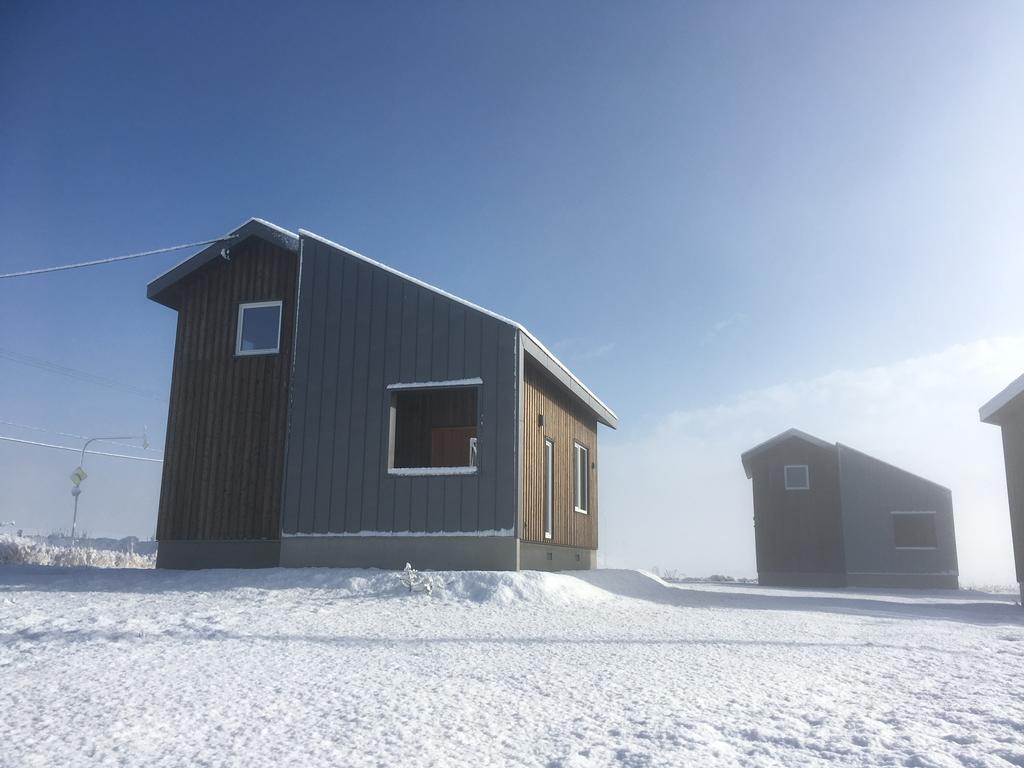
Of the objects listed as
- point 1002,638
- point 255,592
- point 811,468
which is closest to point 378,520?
point 255,592

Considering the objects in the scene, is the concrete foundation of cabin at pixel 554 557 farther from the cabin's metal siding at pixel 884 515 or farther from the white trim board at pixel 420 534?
the cabin's metal siding at pixel 884 515

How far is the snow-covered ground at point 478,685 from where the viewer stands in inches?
136

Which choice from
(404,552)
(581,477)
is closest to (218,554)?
(404,552)

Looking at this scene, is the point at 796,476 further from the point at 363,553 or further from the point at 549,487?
the point at 363,553

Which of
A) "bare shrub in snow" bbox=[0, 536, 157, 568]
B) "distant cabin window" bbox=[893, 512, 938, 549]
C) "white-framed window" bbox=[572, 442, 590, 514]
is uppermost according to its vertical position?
"white-framed window" bbox=[572, 442, 590, 514]

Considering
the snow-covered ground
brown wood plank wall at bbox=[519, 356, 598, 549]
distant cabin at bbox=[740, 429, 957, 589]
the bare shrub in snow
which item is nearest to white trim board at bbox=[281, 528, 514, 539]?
brown wood plank wall at bbox=[519, 356, 598, 549]

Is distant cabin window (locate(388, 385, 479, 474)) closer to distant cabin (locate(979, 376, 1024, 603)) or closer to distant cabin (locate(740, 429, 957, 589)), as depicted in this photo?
distant cabin (locate(979, 376, 1024, 603))

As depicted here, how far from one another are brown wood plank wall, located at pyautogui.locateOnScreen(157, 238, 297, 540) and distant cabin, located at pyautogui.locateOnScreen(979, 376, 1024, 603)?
43.2 ft

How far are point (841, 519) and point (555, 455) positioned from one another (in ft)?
45.0

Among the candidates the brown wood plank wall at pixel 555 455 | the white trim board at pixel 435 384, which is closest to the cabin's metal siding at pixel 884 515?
the brown wood plank wall at pixel 555 455

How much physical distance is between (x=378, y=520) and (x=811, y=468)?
17.3 metres

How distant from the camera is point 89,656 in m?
5.50

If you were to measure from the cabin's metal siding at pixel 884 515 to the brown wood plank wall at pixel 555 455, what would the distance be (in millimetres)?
10770

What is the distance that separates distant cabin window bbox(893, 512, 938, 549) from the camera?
24.5m
